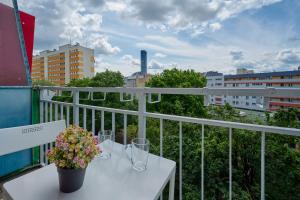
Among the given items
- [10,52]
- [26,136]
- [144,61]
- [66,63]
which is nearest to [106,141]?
[26,136]

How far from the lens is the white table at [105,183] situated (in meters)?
0.73

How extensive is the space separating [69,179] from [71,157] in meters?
0.10

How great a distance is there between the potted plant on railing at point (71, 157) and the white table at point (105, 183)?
2.0 inches

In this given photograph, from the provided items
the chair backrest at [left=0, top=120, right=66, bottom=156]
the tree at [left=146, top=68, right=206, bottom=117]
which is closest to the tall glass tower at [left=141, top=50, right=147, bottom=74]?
the tree at [left=146, top=68, right=206, bottom=117]

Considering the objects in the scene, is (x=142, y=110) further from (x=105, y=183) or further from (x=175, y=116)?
(x=105, y=183)

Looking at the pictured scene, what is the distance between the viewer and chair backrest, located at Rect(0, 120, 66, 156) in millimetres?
966

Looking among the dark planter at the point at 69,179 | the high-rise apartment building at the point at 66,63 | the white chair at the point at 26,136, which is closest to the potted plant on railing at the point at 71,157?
the dark planter at the point at 69,179

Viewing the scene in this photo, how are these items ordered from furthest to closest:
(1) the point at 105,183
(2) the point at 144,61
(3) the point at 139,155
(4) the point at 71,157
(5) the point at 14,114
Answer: (2) the point at 144,61, (5) the point at 14,114, (3) the point at 139,155, (1) the point at 105,183, (4) the point at 71,157

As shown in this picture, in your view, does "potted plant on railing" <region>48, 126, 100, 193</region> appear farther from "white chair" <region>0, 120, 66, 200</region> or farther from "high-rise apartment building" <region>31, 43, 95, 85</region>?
"high-rise apartment building" <region>31, 43, 95, 85</region>

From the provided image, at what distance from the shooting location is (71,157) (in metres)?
0.70

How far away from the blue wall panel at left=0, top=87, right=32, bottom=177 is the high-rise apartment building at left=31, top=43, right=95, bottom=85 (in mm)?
19963

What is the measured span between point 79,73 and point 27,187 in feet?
76.6

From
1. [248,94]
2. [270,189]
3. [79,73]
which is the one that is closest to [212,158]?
[270,189]

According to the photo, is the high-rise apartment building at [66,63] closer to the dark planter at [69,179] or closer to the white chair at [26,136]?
the white chair at [26,136]
